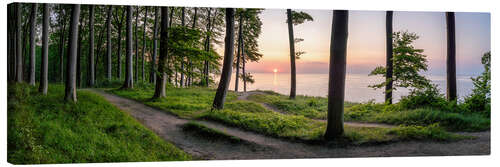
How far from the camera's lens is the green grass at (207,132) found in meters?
4.96

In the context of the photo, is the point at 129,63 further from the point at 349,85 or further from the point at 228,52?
the point at 349,85

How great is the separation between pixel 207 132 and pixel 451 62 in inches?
183

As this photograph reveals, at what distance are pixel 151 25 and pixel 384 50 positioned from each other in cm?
537

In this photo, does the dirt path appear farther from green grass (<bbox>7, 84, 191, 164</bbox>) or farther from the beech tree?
the beech tree

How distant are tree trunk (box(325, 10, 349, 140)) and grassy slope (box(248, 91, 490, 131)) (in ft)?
0.89

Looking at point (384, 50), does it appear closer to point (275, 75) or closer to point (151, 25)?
point (275, 75)

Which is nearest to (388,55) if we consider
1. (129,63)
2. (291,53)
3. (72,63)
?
(291,53)

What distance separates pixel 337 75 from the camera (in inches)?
195

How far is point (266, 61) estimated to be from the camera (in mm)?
5852

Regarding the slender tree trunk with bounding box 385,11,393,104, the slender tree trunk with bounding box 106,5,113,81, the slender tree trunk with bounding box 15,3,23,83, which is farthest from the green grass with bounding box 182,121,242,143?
the slender tree trunk with bounding box 106,5,113,81

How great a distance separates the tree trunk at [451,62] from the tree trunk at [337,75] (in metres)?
2.18

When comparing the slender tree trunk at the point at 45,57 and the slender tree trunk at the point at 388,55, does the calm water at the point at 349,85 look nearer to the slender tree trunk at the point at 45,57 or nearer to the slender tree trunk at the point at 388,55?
the slender tree trunk at the point at 388,55

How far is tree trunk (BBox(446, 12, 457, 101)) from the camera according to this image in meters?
5.55

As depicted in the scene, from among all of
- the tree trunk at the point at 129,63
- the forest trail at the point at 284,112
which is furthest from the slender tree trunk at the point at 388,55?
the tree trunk at the point at 129,63
